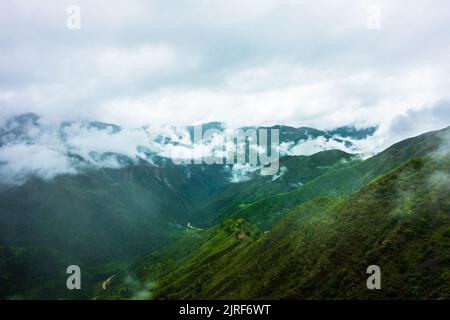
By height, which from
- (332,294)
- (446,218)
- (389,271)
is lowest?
(332,294)

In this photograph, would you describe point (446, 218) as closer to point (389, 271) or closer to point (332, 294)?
point (389, 271)

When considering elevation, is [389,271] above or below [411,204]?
below
